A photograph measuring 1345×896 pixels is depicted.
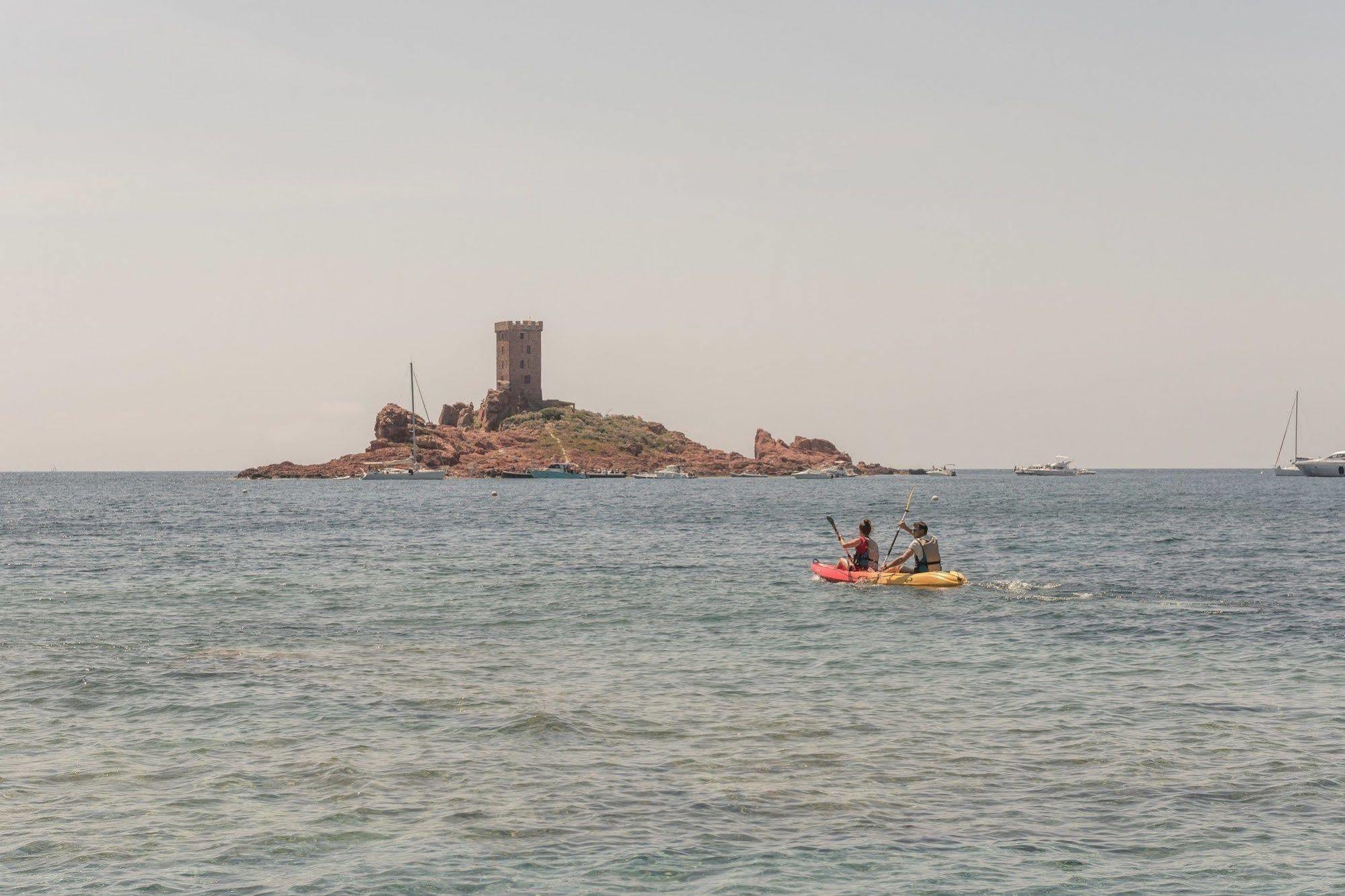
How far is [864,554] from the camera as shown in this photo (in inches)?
1481

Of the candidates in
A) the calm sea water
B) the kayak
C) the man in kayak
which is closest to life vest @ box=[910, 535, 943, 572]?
the man in kayak

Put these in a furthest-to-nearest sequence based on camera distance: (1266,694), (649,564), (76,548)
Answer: (76,548) → (649,564) → (1266,694)

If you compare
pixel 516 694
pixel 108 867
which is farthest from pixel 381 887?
pixel 516 694

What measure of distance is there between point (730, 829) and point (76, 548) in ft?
167

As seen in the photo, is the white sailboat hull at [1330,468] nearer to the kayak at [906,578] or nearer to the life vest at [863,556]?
the kayak at [906,578]

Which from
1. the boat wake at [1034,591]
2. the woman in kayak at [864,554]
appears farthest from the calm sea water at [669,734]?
the woman in kayak at [864,554]

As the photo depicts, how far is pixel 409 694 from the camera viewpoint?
19.6 meters

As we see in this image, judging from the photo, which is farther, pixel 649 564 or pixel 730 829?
pixel 649 564

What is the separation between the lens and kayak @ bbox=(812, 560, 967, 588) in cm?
3562

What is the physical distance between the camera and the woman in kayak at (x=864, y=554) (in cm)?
3753

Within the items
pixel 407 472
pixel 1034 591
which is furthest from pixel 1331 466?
pixel 1034 591

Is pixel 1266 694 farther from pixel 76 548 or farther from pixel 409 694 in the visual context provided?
pixel 76 548

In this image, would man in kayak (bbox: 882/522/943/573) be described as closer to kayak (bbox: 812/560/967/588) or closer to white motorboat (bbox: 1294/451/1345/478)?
kayak (bbox: 812/560/967/588)

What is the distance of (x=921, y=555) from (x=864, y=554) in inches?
83.1
